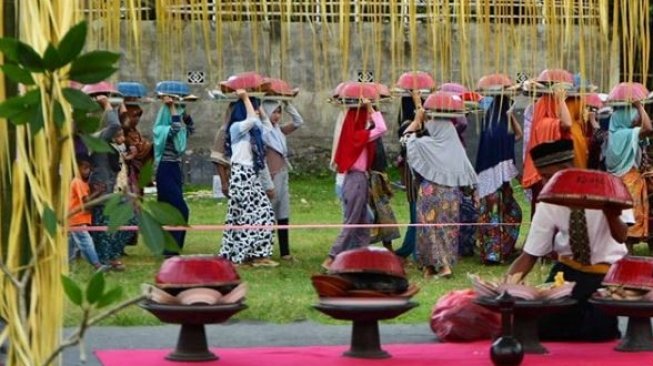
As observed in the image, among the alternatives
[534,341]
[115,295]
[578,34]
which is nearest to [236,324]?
[534,341]

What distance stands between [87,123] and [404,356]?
3.42 metres

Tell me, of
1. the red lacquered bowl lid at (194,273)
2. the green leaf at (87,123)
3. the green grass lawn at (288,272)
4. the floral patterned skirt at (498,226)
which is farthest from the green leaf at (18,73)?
the floral patterned skirt at (498,226)

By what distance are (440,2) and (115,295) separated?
2341mm

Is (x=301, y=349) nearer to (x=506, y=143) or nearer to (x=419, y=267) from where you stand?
(x=419, y=267)

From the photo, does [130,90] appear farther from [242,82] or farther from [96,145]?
[96,145]

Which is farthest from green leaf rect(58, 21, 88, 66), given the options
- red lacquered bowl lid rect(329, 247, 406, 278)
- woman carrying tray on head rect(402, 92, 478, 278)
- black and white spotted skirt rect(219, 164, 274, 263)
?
black and white spotted skirt rect(219, 164, 274, 263)

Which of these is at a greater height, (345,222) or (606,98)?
(606,98)

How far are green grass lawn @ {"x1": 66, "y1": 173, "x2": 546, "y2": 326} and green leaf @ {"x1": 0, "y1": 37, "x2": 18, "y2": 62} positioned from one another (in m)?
2.26

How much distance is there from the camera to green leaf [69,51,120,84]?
310 cm

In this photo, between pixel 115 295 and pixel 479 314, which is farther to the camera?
pixel 479 314

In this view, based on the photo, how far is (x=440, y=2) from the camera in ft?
16.5

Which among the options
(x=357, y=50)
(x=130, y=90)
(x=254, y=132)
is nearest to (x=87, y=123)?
(x=357, y=50)

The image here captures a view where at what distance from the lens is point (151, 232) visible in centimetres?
313

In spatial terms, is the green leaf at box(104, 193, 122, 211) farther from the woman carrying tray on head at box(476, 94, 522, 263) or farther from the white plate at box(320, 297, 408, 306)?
the woman carrying tray on head at box(476, 94, 522, 263)
